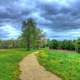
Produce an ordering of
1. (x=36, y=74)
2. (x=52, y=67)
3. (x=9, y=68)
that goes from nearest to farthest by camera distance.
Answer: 1. (x=36, y=74)
2. (x=9, y=68)
3. (x=52, y=67)

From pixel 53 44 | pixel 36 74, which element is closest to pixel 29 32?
pixel 53 44

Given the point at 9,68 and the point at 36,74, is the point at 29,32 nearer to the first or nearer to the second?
the point at 9,68

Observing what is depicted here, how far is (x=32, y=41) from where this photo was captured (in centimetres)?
10588

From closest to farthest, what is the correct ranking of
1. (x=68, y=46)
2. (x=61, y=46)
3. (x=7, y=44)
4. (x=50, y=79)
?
(x=50, y=79)
(x=68, y=46)
(x=61, y=46)
(x=7, y=44)

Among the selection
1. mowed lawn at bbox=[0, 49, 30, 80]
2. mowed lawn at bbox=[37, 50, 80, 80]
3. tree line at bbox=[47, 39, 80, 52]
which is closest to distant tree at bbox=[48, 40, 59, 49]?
tree line at bbox=[47, 39, 80, 52]

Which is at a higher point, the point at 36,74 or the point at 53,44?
the point at 53,44

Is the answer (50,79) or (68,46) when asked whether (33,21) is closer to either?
(68,46)

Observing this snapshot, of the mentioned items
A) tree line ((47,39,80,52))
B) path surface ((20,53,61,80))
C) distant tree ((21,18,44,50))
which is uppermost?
distant tree ((21,18,44,50))

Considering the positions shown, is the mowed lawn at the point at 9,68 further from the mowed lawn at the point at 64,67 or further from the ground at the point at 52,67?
the mowed lawn at the point at 64,67

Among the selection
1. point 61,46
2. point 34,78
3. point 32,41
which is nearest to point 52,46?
point 61,46

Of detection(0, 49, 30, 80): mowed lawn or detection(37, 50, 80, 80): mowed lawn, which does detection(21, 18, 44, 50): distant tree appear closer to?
detection(0, 49, 30, 80): mowed lawn

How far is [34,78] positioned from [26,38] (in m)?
83.5

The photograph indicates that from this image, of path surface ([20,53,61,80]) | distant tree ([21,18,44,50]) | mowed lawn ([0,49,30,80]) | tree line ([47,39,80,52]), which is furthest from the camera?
tree line ([47,39,80,52])

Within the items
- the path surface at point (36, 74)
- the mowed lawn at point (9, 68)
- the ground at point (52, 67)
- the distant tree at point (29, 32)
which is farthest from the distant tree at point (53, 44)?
the path surface at point (36, 74)
